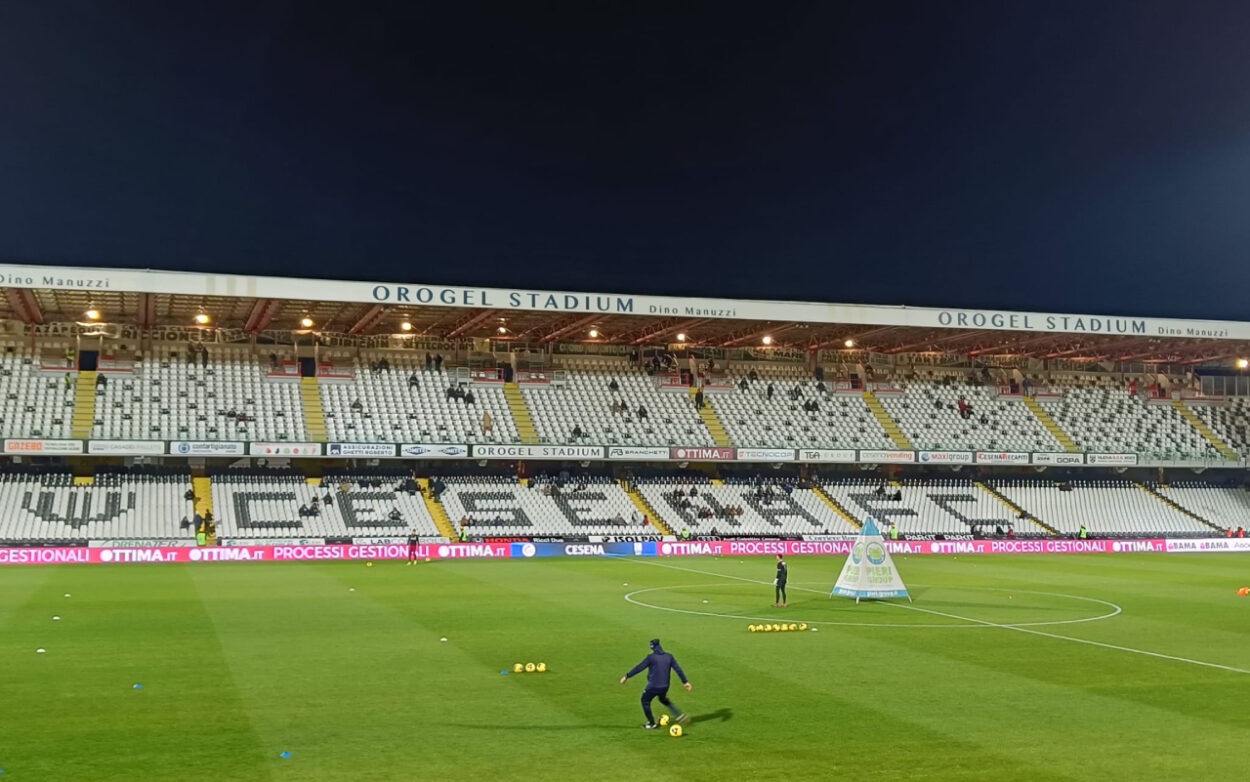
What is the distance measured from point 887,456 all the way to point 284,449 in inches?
1305

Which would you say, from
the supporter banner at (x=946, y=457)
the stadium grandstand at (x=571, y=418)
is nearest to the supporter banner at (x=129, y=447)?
the stadium grandstand at (x=571, y=418)

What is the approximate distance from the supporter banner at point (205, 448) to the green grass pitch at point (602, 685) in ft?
64.8

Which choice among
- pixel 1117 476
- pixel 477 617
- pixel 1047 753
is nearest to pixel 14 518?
pixel 477 617

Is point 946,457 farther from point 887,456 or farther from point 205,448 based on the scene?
point 205,448

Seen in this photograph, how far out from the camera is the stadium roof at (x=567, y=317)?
53.8 metres

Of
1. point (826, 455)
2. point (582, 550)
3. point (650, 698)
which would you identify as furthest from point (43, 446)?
point (650, 698)

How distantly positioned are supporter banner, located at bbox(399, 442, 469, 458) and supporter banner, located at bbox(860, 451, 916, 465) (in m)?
22.8

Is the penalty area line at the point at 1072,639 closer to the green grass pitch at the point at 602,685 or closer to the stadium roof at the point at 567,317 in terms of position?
the green grass pitch at the point at 602,685

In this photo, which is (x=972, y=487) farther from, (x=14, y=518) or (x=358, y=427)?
(x=14, y=518)

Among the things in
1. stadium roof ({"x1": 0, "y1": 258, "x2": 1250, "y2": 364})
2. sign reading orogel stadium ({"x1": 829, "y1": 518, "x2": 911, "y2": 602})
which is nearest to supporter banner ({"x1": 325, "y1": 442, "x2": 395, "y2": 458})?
stadium roof ({"x1": 0, "y1": 258, "x2": 1250, "y2": 364})

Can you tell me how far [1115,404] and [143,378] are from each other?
59629mm

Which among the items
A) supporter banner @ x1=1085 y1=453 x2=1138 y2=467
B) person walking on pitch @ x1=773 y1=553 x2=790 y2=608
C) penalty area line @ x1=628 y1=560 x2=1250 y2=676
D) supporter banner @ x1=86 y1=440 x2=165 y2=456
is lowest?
penalty area line @ x1=628 y1=560 x2=1250 y2=676

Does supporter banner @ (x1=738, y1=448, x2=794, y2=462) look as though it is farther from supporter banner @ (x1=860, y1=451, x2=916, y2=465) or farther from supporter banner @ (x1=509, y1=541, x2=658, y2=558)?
supporter banner @ (x1=509, y1=541, x2=658, y2=558)

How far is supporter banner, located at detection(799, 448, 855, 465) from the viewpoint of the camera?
2591 inches
